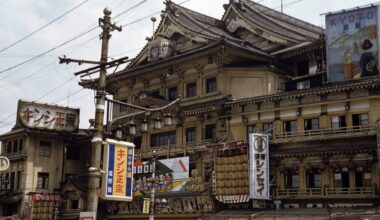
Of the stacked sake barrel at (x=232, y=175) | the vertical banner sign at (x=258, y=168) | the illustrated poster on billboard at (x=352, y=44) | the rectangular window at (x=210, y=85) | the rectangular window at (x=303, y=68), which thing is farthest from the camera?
the rectangular window at (x=210, y=85)

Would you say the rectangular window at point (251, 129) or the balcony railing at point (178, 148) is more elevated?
the rectangular window at point (251, 129)

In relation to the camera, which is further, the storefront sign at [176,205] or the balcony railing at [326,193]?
the storefront sign at [176,205]

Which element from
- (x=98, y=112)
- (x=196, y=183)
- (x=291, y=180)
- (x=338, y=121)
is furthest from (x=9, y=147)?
(x=98, y=112)

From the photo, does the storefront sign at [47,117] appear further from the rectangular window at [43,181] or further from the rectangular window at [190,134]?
the rectangular window at [190,134]

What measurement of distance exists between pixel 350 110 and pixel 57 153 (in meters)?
30.9

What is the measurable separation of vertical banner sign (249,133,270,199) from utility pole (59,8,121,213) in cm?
1661

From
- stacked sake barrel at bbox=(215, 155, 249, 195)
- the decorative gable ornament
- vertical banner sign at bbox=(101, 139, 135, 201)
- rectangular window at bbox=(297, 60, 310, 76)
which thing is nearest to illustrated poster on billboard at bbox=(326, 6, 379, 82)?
rectangular window at bbox=(297, 60, 310, 76)

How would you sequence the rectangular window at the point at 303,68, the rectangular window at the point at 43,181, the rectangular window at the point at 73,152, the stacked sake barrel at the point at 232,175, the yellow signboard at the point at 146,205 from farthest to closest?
the rectangular window at the point at 73,152
the rectangular window at the point at 43,181
the rectangular window at the point at 303,68
the yellow signboard at the point at 146,205
the stacked sake barrel at the point at 232,175

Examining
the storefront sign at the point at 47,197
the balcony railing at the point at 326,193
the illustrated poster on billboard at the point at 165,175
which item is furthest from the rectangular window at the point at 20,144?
the balcony railing at the point at 326,193

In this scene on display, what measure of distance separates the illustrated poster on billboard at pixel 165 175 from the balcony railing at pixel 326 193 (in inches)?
314

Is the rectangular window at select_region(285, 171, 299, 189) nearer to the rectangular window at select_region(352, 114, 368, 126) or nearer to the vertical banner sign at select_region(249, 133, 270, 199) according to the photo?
the vertical banner sign at select_region(249, 133, 270, 199)

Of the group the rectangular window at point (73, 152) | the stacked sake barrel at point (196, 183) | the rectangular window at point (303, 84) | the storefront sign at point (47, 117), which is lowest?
the stacked sake barrel at point (196, 183)

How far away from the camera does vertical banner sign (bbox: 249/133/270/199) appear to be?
33.7 meters

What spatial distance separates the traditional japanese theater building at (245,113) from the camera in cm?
3275
